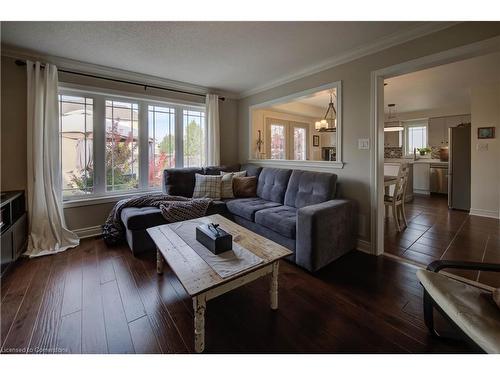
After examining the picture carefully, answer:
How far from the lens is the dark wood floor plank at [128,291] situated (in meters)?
1.66

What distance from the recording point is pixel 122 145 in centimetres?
349

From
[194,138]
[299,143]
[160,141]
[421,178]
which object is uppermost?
[299,143]

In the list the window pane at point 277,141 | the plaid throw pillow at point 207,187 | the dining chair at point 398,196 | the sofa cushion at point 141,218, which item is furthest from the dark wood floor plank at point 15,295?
the window pane at point 277,141

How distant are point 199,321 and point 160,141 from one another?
126 inches

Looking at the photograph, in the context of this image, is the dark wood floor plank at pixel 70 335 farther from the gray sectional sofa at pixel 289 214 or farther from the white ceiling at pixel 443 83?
the white ceiling at pixel 443 83

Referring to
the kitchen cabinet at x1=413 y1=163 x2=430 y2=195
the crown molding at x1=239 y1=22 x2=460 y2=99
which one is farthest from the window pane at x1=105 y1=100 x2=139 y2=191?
the kitchen cabinet at x1=413 y1=163 x2=430 y2=195

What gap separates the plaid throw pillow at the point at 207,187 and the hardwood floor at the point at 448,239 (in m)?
2.38

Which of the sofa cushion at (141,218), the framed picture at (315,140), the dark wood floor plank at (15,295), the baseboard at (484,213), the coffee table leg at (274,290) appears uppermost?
the framed picture at (315,140)

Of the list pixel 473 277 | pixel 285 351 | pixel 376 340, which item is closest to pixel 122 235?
pixel 285 351

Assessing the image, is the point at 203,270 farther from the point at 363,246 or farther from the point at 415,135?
the point at 415,135

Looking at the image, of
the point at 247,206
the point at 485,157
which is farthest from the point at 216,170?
the point at 485,157

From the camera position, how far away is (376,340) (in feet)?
4.54

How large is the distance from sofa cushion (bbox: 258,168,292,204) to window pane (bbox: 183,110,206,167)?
4.38 ft

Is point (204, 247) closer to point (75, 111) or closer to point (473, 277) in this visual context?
point (473, 277)
